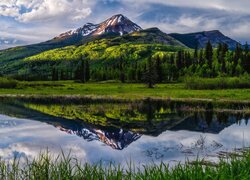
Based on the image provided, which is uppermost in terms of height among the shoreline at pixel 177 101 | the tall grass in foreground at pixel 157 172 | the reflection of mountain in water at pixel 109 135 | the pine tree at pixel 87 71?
the pine tree at pixel 87 71

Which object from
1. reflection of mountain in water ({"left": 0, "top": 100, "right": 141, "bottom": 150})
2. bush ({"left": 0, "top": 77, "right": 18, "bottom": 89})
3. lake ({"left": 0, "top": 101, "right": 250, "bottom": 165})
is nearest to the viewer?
lake ({"left": 0, "top": 101, "right": 250, "bottom": 165})

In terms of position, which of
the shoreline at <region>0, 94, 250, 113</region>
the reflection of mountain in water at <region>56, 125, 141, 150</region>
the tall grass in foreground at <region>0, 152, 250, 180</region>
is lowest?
the reflection of mountain in water at <region>56, 125, 141, 150</region>

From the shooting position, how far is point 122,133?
42188 millimetres

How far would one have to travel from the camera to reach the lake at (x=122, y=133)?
30.3 metres

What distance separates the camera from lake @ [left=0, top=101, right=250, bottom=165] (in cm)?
3030

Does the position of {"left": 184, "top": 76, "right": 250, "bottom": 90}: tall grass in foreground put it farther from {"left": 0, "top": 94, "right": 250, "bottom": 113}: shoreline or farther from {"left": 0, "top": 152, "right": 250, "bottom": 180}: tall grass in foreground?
{"left": 0, "top": 152, "right": 250, "bottom": 180}: tall grass in foreground

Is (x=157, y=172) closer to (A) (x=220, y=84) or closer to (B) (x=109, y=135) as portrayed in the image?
(B) (x=109, y=135)

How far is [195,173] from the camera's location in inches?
538

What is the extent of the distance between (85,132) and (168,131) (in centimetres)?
936

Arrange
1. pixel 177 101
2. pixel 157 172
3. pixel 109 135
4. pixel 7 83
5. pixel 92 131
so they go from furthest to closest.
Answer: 1. pixel 7 83
2. pixel 177 101
3. pixel 92 131
4. pixel 109 135
5. pixel 157 172

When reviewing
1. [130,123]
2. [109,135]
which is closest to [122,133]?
[109,135]

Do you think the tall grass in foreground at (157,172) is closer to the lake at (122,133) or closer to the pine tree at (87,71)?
the lake at (122,133)

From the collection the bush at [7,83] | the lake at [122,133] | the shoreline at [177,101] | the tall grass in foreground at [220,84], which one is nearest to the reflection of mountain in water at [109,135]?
the lake at [122,133]

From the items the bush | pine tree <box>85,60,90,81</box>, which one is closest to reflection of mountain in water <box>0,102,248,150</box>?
the bush
